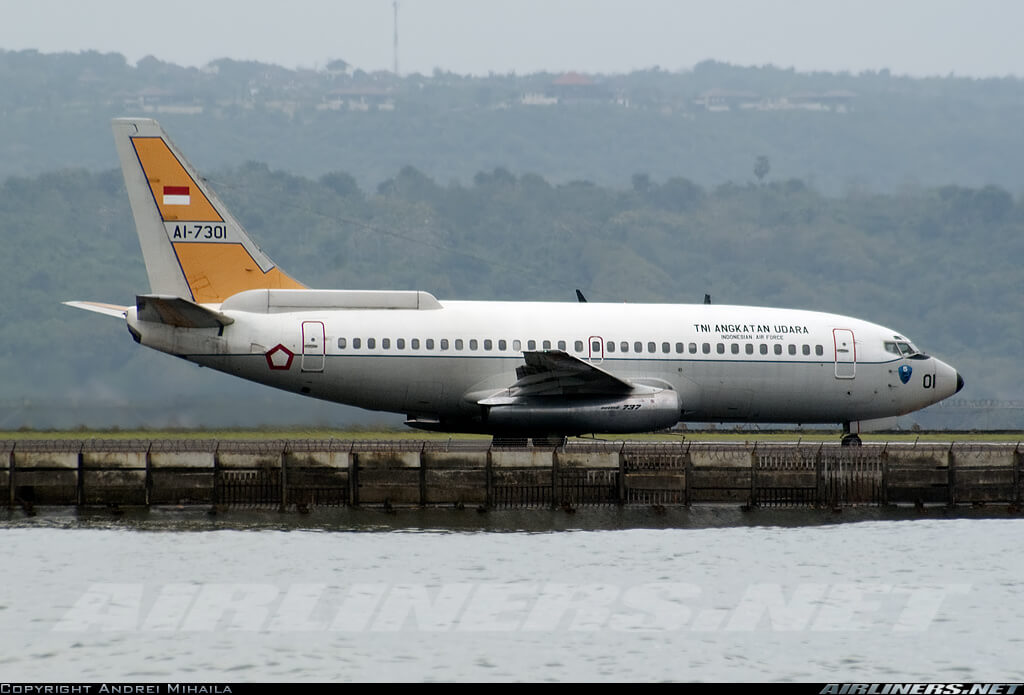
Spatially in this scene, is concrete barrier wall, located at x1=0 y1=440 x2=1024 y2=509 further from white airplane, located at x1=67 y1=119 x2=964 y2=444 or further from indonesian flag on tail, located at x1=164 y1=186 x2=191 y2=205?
indonesian flag on tail, located at x1=164 y1=186 x2=191 y2=205

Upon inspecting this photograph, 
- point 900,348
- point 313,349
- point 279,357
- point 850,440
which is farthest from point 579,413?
point 900,348

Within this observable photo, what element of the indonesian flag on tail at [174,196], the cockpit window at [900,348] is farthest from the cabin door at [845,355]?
the indonesian flag on tail at [174,196]

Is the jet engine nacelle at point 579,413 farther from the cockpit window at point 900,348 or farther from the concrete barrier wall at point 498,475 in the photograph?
the cockpit window at point 900,348

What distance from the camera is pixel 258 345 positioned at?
49594 mm

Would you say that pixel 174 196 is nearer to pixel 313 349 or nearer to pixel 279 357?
pixel 279 357

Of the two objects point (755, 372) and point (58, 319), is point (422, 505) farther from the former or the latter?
point (58, 319)

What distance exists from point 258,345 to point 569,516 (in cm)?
1037

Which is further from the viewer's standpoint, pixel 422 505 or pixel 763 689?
pixel 422 505

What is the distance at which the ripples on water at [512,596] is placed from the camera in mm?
33438

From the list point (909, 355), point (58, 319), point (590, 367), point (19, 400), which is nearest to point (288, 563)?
point (590, 367)

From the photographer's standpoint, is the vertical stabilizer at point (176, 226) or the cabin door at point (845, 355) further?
the cabin door at point (845, 355)

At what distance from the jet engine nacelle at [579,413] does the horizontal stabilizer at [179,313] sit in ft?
27.6

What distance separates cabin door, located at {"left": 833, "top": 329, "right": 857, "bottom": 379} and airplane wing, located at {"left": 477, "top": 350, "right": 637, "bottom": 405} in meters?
7.32

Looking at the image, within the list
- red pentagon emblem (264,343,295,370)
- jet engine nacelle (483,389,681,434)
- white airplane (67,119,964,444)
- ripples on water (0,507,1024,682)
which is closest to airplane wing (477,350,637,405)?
white airplane (67,119,964,444)
